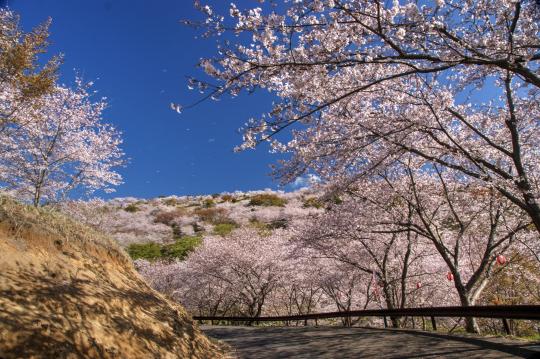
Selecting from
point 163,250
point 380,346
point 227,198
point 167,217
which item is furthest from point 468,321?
point 227,198

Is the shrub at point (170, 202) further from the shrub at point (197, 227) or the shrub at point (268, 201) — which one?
the shrub at point (197, 227)

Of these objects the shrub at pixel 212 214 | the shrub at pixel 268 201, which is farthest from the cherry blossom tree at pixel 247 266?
the shrub at pixel 268 201

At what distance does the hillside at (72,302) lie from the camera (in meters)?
5.35

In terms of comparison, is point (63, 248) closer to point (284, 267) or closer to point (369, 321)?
point (284, 267)

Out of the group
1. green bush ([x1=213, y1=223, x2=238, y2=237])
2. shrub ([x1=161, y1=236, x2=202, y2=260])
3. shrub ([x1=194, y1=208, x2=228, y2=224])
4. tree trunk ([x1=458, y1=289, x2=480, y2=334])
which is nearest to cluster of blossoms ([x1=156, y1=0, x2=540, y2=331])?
tree trunk ([x1=458, y1=289, x2=480, y2=334])

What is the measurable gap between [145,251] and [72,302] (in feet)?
137

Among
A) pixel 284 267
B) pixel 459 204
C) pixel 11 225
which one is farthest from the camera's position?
pixel 284 267

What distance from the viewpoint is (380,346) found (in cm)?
919

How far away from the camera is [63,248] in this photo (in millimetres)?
7730

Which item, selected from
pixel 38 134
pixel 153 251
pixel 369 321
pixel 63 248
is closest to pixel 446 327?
pixel 369 321

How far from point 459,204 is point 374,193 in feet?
11.0

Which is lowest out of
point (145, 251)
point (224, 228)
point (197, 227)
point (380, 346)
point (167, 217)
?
point (380, 346)

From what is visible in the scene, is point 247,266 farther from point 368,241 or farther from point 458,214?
point 458,214

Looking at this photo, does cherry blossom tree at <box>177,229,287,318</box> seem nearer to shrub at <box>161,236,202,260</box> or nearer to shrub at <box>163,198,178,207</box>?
shrub at <box>161,236,202,260</box>
